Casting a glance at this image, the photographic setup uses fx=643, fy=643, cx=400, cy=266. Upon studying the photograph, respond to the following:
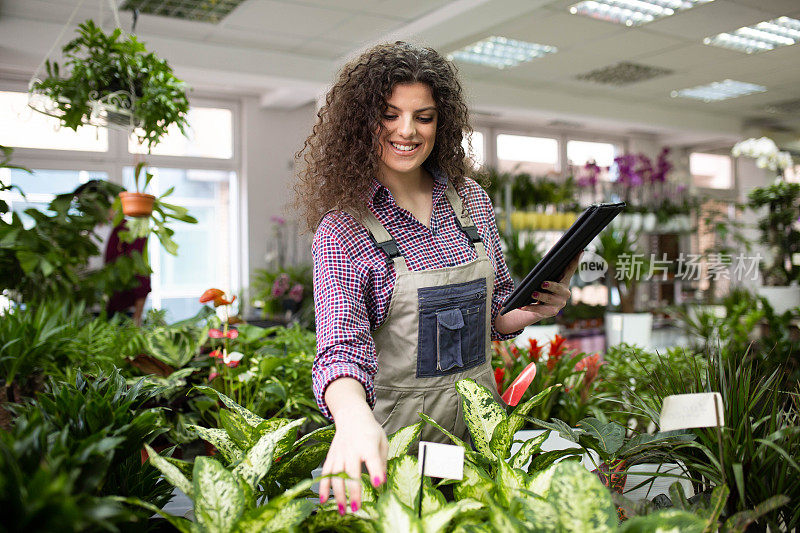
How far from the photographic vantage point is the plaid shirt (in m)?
1.14

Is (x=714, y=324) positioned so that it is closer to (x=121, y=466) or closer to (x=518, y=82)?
(x=121, y=466)

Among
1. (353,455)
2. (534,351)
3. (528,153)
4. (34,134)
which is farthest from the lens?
(528,153)

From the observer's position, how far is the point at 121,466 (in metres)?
1.03

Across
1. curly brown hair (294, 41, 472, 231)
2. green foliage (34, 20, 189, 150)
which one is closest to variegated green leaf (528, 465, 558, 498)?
curly brown hair (294, 41, 472, 231)

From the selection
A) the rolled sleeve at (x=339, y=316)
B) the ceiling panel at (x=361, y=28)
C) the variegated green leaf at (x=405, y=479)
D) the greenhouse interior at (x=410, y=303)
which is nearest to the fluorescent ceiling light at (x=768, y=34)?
the greenhouse interior at (x=410, y=303)

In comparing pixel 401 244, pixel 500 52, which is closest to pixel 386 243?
pixel 401 244

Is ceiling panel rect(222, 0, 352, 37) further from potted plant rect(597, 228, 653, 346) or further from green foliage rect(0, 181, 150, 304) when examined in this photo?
potted plant rect(597, 228, 653, 346)

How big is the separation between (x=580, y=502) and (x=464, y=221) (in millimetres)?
854

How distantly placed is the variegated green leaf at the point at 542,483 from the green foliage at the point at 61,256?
8.19 ft

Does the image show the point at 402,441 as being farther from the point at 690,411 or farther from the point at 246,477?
the point at 690,411

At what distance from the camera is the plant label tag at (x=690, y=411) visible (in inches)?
38.7

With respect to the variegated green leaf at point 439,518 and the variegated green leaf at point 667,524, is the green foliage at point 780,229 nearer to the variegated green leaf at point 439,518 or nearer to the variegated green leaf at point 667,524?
the variegated green leaf at point 667,524

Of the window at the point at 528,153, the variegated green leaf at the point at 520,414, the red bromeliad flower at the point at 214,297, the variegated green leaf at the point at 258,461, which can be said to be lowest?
the variegated green leaf at the point at 258,461

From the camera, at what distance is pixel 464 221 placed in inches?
60.2
